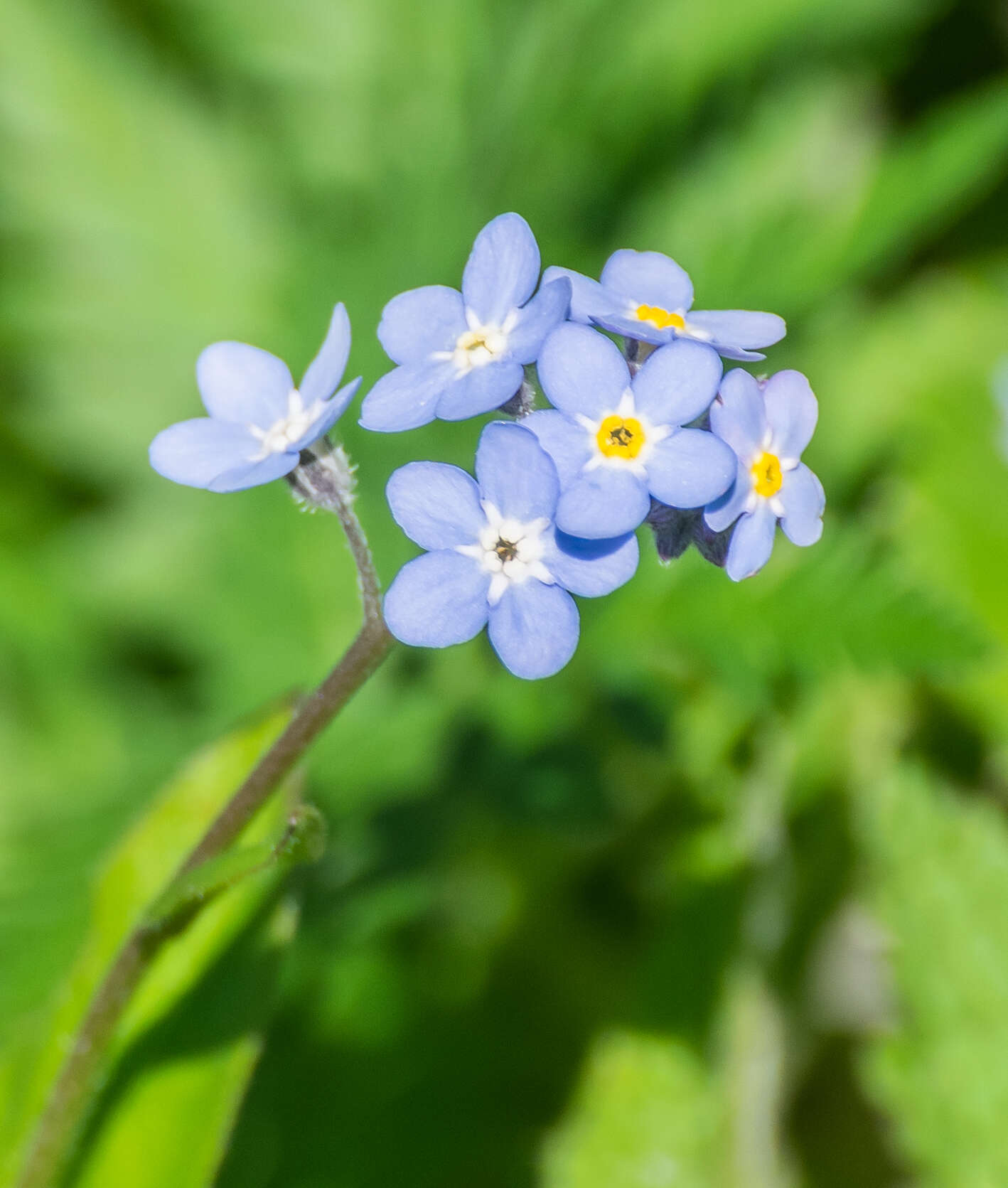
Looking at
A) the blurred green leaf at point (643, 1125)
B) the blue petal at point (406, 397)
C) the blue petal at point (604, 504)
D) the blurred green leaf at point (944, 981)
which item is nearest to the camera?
the blue petal at point (604, 504)

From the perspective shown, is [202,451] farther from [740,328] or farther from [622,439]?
[740,328]

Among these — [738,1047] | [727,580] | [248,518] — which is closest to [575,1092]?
[738,1047]

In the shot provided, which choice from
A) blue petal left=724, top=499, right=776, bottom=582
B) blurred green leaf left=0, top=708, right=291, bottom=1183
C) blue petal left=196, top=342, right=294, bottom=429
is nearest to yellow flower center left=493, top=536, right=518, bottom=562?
blue petal left=724, top=499, right=776, bottom=582

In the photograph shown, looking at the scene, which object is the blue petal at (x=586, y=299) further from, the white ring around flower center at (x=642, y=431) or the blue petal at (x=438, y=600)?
the blue petal at (x=438, y=600)

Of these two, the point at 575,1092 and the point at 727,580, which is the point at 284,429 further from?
the point at 575,1092

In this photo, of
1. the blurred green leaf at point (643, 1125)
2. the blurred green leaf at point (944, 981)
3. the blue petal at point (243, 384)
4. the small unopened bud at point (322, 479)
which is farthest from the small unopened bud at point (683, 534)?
the blurred green leaf at point (643, 1125)
